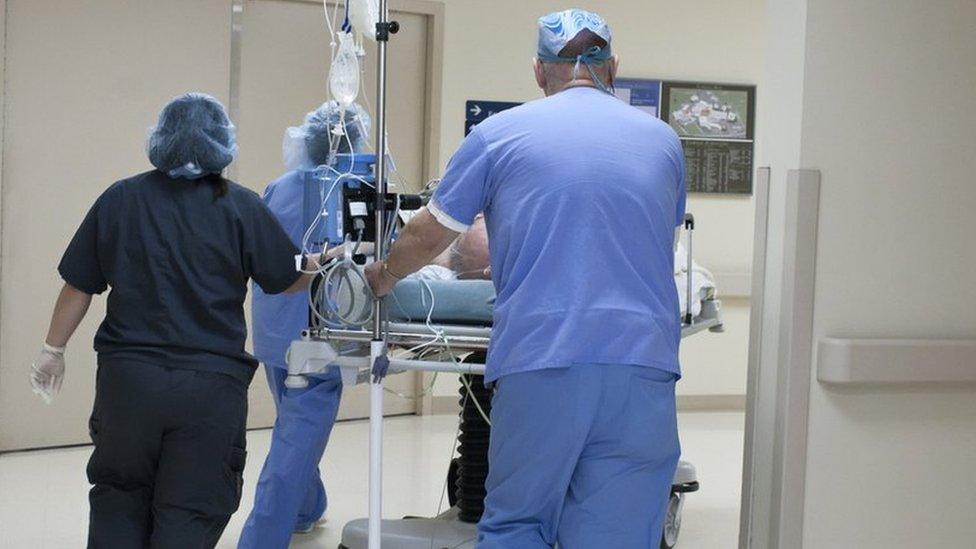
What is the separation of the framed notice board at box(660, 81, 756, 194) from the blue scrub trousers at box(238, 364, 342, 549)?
353 centimetres

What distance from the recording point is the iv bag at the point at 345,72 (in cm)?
309

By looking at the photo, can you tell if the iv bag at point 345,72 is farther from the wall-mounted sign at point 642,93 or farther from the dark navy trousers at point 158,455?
the wall-mounted sign at point 642,93

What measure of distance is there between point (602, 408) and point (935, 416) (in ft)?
4.32

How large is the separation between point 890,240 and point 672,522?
119 cm

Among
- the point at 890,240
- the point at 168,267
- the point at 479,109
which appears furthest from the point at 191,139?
the point at 479,109

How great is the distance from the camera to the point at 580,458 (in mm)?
2443

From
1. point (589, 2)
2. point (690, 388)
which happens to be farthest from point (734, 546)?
point (589, 2)

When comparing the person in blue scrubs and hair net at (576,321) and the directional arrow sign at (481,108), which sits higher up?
the directional arrow sign at (481,108)

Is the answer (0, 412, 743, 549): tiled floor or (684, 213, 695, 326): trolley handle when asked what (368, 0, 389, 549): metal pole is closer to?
(684, 213, 695, 326): trolley handle

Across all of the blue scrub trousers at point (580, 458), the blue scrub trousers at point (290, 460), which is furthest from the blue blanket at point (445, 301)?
the blue scrub trousers at point (580, 458)

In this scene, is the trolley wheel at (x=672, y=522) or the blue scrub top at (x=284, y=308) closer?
the blue scrub top at (x=284, y=308)

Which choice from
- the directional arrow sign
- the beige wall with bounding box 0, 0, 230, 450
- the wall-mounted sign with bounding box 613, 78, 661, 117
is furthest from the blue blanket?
the wall-mounted sign with bounding box 613, 78, 661, 117

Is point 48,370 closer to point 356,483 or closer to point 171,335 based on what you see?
point 171,335

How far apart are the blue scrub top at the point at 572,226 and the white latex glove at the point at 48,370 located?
107cm
